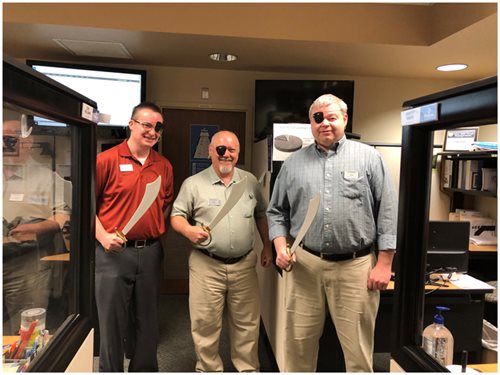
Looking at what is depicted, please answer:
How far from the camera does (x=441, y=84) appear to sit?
402cm

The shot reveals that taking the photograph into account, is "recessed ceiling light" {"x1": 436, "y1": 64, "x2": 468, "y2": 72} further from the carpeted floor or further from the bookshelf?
the carpeted floor

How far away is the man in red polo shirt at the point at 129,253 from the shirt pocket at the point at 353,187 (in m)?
1.03

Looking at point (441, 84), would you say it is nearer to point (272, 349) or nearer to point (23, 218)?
point (272, 349)

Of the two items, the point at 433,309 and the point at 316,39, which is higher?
the point at 316,39

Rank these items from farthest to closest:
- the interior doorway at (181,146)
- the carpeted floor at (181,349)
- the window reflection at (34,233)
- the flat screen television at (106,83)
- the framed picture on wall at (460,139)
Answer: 1. the interior doorway at (181,146)
2. the framed picture on wall at (460,139)
3. the flat screen television at (106,83)
4. the carpeted floor at (181,349)
5. the window reflection at (34,233)

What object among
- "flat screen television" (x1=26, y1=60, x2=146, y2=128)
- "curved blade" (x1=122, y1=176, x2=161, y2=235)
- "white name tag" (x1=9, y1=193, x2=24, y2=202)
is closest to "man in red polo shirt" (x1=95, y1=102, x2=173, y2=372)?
"white name tag" (x1=9, y1=193, x2=24, y2=202)

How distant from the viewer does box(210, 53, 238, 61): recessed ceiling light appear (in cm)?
325

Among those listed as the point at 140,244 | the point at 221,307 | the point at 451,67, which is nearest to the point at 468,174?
the point at 451,67

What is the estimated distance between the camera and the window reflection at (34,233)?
1.10m

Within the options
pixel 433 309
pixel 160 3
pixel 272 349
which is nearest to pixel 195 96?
pixel 160 3

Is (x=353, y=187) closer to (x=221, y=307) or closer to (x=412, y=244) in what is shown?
(x=412, y=244)

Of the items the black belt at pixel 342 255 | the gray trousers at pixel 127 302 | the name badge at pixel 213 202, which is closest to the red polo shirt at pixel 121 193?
the gray trousers at pixel 127 302

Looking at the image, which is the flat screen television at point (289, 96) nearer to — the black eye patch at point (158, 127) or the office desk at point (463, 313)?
the black eye patch at point (158, 127)

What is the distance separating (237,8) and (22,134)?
6.59ft
